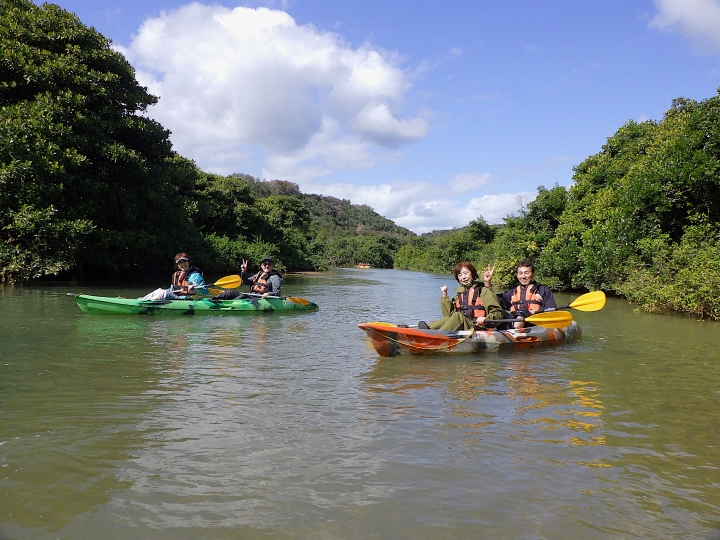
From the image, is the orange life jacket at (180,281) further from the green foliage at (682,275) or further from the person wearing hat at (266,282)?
the green foliage at (682,275)

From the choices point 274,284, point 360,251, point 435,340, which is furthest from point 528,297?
point 360,251

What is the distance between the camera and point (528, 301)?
8.61m

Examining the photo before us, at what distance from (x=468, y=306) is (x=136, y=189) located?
14.6 metres

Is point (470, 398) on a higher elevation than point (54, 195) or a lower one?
lower

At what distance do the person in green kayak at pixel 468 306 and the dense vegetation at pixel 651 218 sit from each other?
6652 millimetres

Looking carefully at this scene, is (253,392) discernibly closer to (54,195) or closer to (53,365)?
(53,365)

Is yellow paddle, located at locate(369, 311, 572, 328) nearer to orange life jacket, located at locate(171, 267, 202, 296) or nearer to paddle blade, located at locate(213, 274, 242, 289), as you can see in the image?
orange life jacket, located at locate(171, 267, 202, 296)

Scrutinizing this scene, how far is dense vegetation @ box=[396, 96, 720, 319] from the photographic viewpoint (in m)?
13.1

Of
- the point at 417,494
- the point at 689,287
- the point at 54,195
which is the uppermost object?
the point at 54,195

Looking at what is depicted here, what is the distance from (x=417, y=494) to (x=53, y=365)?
4713 mm

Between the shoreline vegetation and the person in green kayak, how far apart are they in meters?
6.67

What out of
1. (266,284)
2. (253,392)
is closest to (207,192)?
(266,284)

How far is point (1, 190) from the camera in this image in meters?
14.4

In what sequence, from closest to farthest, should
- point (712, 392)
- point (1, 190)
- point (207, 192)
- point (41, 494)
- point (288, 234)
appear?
1. point (41, 494)
2. point (712, 392)
3. point (1, 190)
4. point (207, 192)
5. point (288, 234)
